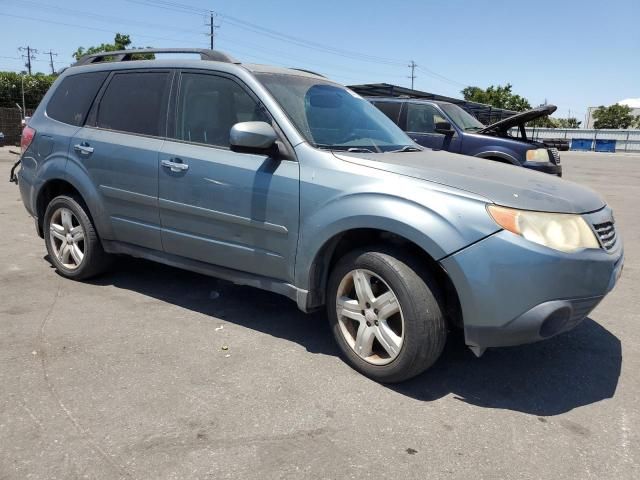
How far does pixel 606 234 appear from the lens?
3162mm

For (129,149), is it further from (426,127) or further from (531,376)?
(426,127)

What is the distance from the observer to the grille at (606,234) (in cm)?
305

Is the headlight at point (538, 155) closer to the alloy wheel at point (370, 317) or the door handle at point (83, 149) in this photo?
the alloy wheel at point (370, 317)

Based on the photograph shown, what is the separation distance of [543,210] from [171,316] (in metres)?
2.71

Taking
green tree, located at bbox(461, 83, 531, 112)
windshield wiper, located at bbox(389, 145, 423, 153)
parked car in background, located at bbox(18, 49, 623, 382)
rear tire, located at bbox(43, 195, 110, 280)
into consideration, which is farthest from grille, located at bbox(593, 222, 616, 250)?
green tree, located at bbox(461, 83, 531, 112)

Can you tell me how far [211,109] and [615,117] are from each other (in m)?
91.0

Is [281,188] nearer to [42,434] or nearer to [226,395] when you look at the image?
[226,395]

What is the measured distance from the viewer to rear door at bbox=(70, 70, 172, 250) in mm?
4109

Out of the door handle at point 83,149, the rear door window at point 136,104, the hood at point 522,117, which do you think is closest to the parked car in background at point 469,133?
the hood at point 522,117

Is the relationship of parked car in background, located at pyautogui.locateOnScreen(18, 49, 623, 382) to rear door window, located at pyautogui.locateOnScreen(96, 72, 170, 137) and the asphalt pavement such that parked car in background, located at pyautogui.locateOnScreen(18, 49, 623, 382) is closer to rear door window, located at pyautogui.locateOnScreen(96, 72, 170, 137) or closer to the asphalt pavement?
rear door window, located at pyautogui.locateOnScreen(96, 72, 170, 137)

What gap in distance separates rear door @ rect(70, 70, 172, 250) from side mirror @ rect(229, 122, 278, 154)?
96 cm

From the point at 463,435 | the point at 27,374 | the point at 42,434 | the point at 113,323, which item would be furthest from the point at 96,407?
the point at 463,435

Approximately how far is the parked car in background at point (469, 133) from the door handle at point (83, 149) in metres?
6.24

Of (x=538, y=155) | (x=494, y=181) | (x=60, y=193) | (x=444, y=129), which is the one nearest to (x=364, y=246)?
(x=494, y=181)
